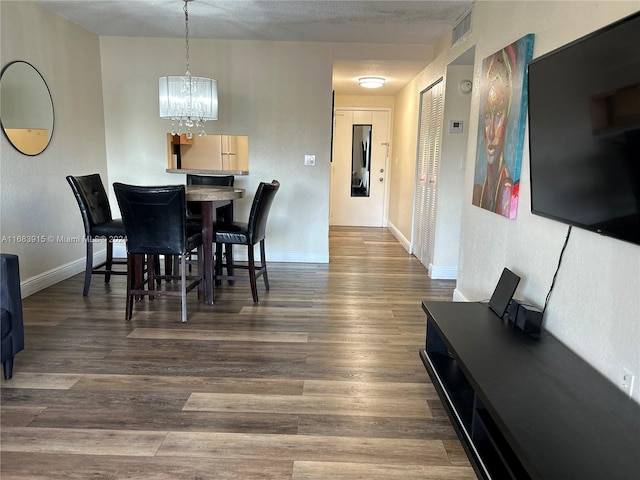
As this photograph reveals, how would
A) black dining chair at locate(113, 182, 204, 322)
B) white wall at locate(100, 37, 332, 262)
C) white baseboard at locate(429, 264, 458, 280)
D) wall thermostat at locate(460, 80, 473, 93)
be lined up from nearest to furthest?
black dining chair at locate(113, 182, 204, 322), wall thermostat at locate(460, 80, 473, 93), white baseboard at locate(429, 264, 458, 280), white wall at locate(100, 37, 332, 262)

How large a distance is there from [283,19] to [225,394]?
3.15 m

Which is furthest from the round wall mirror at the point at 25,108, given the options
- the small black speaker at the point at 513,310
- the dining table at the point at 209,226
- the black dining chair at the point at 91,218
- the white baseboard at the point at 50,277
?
the small black speaker at the point at 513,310

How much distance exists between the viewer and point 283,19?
373 centimetres

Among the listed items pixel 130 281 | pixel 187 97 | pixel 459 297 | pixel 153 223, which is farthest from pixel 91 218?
pixel 459 297

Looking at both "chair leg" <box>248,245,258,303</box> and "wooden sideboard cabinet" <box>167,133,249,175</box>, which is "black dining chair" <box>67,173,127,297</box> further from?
"wooden sideboard cabinet" <box>167,133,249,175</box>

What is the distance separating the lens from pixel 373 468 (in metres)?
1.62

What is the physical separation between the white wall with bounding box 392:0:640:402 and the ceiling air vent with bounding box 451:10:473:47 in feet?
0.71

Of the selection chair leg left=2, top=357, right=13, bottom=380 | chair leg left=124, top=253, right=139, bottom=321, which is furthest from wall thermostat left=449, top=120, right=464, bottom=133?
chair leg left=2, top=357, right=13, bottom=380

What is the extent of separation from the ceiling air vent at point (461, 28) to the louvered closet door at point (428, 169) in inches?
21.7

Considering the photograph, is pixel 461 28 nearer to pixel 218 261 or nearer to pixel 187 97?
pixel 187 97

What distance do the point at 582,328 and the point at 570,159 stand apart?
67 cm

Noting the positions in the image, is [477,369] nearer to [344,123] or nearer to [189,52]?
[189,52]

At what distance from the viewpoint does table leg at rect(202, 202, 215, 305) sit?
10.5 ft

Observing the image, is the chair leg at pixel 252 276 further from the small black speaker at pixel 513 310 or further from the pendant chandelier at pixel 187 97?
the small black speaker at pixel 513 310
